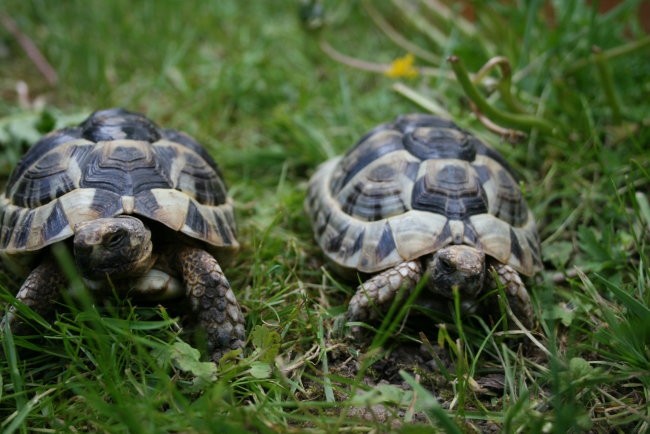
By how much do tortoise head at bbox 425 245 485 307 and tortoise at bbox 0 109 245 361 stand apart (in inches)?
27.8

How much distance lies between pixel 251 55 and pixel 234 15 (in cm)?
114

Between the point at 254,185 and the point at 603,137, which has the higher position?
the point at 603,137

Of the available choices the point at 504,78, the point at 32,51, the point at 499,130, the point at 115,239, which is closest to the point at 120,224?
the point at 115,239

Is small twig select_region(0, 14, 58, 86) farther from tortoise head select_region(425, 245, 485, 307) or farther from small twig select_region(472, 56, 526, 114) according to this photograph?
tortoise head select_region(425, 245, 485, 307)

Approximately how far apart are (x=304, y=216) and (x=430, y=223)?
33.1 inches

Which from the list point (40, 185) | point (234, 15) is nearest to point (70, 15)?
point (234, 15)

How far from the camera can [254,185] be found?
3006 mm

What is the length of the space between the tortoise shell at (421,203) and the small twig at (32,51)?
2446mm

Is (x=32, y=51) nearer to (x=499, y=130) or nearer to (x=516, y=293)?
(x=499, y=130)

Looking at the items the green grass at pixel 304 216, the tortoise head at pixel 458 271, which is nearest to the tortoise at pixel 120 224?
the green grass at pixel 304 216

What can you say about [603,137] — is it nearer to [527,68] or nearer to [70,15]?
[527,68]

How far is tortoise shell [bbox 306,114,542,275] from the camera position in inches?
79.8

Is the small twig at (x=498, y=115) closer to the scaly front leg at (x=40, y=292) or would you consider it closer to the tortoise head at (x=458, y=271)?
the tortoise head at (x=458, y=271)

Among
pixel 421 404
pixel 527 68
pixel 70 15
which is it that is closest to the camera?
pixel 421 404
